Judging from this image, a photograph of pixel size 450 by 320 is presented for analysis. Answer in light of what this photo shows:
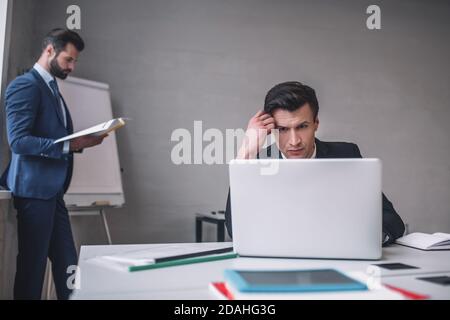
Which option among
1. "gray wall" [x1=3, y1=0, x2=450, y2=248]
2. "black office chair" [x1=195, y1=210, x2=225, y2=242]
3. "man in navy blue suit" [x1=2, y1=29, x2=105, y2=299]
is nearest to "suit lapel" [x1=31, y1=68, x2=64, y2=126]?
"man in navy blue suit" [x1=2, y1=29, x2=105, y2=299]

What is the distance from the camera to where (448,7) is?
13.7 ft

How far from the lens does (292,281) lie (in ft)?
2.78

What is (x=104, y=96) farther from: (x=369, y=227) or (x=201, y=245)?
(x=369, y=227)

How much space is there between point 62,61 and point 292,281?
6.10 ft

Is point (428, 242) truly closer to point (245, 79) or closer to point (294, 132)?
point (294, 132)

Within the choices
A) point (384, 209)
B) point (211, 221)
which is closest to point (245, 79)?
point (211, 221)

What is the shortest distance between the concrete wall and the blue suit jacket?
2.60 feet

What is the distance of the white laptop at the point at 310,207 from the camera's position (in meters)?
1.07

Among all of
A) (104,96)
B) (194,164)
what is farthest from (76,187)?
(194,164)

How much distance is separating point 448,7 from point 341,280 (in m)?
4.17

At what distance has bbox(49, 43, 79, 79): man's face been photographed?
2250 mm

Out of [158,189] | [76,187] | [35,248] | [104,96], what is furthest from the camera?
[158,189]

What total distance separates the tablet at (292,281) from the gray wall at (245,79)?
2424 millimetres

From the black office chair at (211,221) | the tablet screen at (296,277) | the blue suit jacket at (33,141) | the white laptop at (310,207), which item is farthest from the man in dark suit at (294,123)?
the black office chair at (211,221)
